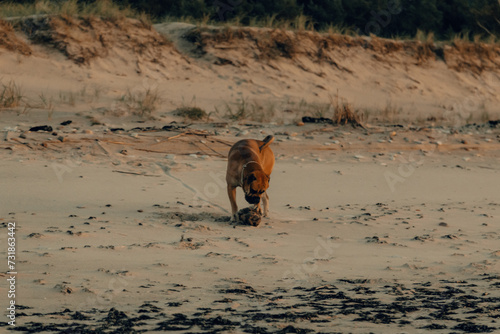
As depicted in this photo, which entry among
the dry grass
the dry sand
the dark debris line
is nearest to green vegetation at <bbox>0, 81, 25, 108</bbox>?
the dry sand

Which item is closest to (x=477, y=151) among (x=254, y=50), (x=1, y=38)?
(x=254, y=50)

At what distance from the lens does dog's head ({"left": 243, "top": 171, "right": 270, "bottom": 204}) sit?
725 centimetres

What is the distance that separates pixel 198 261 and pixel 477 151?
824 centimetres

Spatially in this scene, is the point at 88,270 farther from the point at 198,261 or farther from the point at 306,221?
the point at 306,221

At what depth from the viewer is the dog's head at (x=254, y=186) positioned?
725 cm

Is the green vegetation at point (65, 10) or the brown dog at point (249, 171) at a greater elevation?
the green vegetation at point (65, 10)

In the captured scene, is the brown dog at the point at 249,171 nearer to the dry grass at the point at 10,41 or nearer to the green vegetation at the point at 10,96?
the green vegetation at the point at 10,96

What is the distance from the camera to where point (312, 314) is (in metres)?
4.70

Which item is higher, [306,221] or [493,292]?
[493,292]

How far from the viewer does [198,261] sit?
19.7ft

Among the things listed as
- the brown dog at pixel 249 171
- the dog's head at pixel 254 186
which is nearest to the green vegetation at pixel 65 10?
the brown dog at pixel 249 171

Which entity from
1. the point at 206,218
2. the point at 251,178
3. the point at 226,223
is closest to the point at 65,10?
the point at 206,218

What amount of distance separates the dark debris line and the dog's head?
193 cm

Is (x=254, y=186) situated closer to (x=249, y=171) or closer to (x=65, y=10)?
(x=249, y=171)
